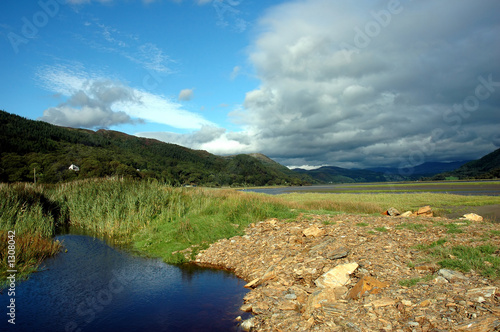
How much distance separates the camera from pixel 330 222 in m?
14.9

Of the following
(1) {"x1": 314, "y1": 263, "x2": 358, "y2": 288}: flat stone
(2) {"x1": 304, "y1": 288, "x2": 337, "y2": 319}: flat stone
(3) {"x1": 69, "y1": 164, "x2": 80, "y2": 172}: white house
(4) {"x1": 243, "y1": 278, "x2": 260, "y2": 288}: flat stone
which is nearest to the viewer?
(2) {"x1": 304, "y1": 288, "x2": 337, "y2": 319}: flat stone

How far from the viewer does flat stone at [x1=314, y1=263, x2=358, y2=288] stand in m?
8.16

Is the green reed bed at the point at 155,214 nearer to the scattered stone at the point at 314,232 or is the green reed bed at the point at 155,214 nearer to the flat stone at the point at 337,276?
the scattered stone at the point at 314,232

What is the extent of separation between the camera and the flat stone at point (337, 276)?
8.16 m

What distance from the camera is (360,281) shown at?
7.62m

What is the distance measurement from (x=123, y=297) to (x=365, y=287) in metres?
7.46

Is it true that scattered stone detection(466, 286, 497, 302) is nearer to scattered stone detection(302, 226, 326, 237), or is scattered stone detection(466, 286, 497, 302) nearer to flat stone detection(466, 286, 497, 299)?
flat stone detection(466, 286, 497, 299)

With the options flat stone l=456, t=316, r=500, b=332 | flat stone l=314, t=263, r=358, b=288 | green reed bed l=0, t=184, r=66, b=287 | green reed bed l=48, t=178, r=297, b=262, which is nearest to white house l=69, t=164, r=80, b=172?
green reed bed l=48, t=178, r=297, b=262

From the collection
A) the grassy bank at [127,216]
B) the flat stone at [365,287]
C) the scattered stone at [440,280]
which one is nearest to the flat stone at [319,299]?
the flat stone at [365,287]

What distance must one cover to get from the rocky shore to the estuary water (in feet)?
3.15

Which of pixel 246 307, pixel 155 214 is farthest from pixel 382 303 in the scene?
pixel 155 214

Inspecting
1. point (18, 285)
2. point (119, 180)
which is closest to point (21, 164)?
point (119, 180)

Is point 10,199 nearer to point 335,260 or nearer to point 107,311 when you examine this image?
point 107,311

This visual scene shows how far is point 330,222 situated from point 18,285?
1363 centimetres
